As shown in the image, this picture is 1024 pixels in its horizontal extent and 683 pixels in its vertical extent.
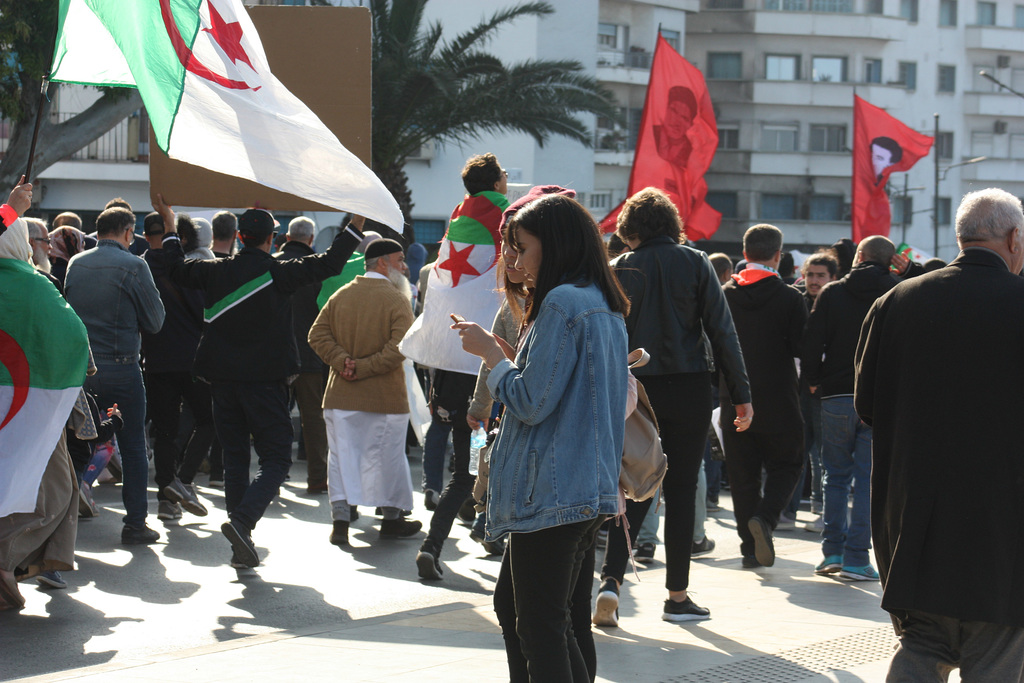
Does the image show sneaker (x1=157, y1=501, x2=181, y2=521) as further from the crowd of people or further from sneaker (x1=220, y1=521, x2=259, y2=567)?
sneaker (x1=220, y1=521, x2=259, y2=567)

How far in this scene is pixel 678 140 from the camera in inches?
577

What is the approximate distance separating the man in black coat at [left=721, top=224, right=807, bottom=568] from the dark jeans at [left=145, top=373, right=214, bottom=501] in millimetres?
3776

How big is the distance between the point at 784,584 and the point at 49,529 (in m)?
4.15

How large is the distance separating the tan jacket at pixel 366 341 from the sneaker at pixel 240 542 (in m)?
1.61

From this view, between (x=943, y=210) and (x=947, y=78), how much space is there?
20.7 feet

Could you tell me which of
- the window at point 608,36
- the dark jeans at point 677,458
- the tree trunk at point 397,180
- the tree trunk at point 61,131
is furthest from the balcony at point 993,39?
the dark jeans at point 677,458

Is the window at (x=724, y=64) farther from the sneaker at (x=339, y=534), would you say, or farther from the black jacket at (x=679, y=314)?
the black jacket at (x=679, y=314)

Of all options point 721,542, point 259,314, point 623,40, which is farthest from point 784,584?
point 623,40

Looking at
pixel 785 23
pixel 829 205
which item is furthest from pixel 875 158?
pixel 785 23

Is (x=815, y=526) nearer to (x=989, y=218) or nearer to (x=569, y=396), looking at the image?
(x=989, y=218)

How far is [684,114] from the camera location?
586 inches

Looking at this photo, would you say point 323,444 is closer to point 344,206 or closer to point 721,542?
point 721,542

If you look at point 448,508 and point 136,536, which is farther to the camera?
point 136,536

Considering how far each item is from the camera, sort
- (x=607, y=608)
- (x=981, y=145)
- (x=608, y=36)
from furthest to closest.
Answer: (x=981, y=145) < (x=608, y=36) < (x=607, y=608)
